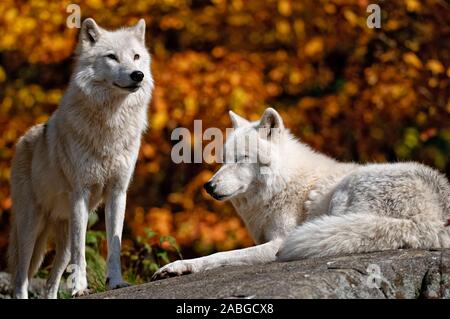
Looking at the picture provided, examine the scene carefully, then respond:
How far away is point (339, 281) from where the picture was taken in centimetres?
418

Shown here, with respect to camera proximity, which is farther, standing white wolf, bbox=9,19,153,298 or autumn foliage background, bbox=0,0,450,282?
autumn foliage background, bbox=0,0,450,282

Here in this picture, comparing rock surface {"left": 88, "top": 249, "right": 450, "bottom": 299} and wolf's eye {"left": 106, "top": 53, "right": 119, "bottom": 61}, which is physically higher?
wolf's eye {"left": 106, "top": 53, "right": 119, "bottom": 61}

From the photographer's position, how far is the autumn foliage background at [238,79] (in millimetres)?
9805

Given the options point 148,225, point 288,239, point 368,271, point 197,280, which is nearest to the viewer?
point 368,271

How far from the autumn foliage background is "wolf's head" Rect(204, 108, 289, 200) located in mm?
3837

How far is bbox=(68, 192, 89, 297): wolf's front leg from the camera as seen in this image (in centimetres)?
557

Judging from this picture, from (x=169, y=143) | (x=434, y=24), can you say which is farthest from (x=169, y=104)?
(x=434, y=24)

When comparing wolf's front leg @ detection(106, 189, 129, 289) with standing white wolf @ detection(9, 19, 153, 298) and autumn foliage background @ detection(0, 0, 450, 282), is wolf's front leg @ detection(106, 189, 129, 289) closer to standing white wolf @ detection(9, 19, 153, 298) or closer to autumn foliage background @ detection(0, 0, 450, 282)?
standing white wolf @ detection(9, 19, 153, 298)

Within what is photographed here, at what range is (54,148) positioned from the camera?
5.99 meters

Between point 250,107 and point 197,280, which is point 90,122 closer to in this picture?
point 197,280

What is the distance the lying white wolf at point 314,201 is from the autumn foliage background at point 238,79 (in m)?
3.77

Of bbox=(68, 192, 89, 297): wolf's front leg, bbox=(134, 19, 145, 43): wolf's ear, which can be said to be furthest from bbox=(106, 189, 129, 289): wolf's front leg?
bbox=(134, 19, 145, 43): wolf's ear

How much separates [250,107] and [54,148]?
15.0ft

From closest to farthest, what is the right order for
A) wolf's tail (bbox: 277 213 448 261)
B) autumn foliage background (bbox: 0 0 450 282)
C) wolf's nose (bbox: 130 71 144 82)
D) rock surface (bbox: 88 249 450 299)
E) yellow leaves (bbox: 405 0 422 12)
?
1. rock surface (bbox: 88 249 450 299)
2. wolf's tail (bbox: 277 213 448 261)
3. wolf's nose (bbox: 130 71 144 82)
4. yellow leaves (bbox: 405 0 422 12)
5. autumn foliage background (bbox: 0 0 450 282)
